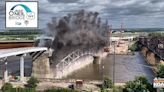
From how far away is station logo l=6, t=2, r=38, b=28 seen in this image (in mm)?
51188

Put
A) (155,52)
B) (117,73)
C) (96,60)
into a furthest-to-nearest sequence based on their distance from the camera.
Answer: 1. (155,52)
2. (96,60)
3. (117,73)

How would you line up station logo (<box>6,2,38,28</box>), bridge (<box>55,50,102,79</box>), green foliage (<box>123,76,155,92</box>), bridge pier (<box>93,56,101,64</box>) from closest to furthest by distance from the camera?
green foliage (<box>123,76,155,92</box>) → station logo (<box>6,2,38,28</box>) → bridge (<box>55,50,102,79</box>) → bridge pier (<box>93,56,101,64</box>)

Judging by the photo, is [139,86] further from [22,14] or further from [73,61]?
[73,61]

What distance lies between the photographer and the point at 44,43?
8669 centimetres

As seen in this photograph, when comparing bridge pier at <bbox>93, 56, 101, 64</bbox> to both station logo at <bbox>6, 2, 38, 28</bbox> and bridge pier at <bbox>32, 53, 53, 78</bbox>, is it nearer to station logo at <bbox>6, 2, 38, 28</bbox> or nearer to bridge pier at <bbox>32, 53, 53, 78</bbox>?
bridge pier at <bbox>32, 53, 53, 78</bbox>

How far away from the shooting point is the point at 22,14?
52062 mm

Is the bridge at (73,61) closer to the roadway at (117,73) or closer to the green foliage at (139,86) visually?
the roadway at (117,73)

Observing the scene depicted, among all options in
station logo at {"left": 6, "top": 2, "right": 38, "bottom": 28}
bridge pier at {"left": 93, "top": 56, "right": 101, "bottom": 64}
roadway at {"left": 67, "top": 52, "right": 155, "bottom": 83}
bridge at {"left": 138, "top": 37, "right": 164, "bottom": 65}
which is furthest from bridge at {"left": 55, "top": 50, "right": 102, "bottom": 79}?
station logo at {"left": 6, "top": 2, "right": 38, "bottom": 28}

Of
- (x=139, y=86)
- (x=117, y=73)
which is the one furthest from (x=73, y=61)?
(x=139, y=86)

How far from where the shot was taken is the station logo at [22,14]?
168 feet

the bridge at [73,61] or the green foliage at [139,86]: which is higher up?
the green foliage at [139,86]

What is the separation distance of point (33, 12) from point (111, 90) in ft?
54.5

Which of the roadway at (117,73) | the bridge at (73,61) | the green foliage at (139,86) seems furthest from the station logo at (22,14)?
the bridge at (73,61)

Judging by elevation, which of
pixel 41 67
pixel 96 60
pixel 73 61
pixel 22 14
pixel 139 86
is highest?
pixel 22 14
